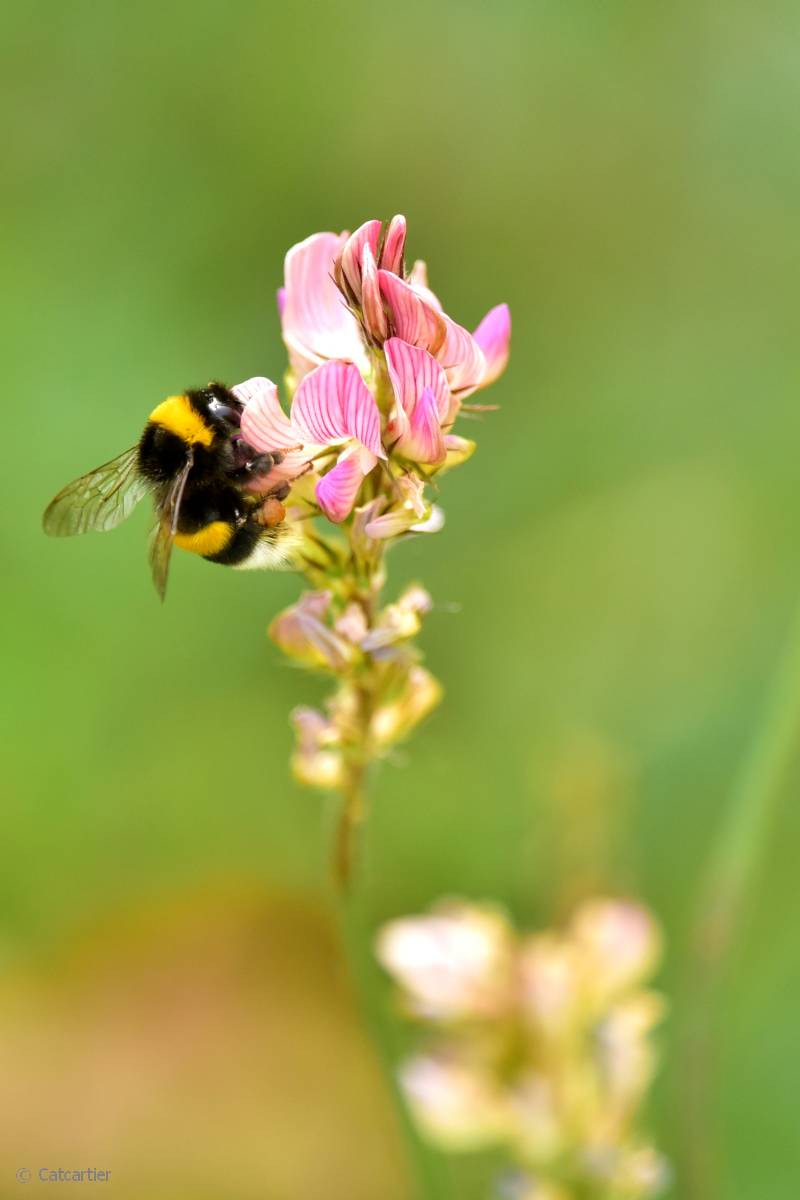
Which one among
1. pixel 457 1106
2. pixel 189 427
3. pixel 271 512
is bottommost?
pixel 457 1106

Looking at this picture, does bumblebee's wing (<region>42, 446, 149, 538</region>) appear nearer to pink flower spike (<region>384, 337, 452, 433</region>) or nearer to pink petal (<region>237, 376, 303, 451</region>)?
pink petal (<region>237, 376, 303, 451</region>)

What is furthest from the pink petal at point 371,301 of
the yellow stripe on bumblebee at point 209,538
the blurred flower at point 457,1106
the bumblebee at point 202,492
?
A: the blurred flower at point 457,1106

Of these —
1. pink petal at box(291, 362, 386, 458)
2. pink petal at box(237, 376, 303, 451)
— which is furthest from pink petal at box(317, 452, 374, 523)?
pink petal at box(237, 376, 303, 451)

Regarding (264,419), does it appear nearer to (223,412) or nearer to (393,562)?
(223,412)

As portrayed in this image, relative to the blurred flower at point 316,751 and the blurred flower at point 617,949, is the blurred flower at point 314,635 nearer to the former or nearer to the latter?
the blurred flower at point 316,751

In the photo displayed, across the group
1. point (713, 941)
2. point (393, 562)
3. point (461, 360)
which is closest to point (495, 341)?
point (461, 360)
